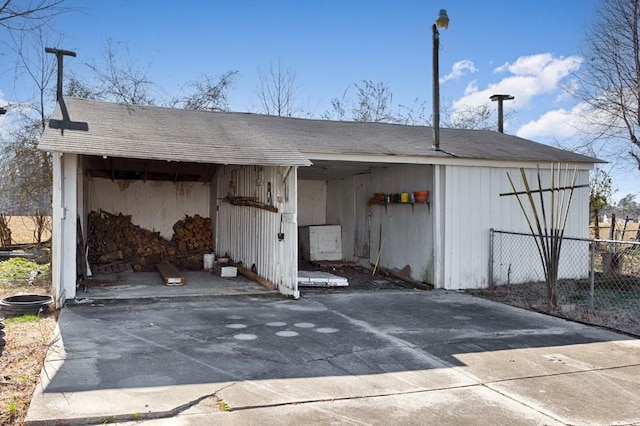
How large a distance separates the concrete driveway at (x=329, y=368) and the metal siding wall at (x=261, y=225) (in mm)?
1259

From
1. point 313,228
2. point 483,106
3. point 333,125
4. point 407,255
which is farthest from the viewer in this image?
point 483,106

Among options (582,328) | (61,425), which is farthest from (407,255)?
(61,425)

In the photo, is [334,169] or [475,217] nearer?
[475,217]

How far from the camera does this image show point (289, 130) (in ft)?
34.7

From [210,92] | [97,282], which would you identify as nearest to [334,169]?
[97,282]

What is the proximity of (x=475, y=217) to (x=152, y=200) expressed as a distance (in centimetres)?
790

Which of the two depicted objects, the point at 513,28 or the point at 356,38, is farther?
the point at 356,38

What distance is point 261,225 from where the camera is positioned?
31.3 ft

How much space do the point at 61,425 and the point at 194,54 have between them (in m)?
18.7

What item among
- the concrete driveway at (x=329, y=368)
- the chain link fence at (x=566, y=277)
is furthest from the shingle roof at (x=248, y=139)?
the concrete driveway at (x=329, y=368)

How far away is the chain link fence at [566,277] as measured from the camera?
828 centimetres

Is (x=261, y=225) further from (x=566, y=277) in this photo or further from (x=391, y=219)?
(x=566, y=277)

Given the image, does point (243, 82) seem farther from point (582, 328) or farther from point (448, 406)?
point (448, 406)

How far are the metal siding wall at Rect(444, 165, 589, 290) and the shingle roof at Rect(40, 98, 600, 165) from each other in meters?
0.39
